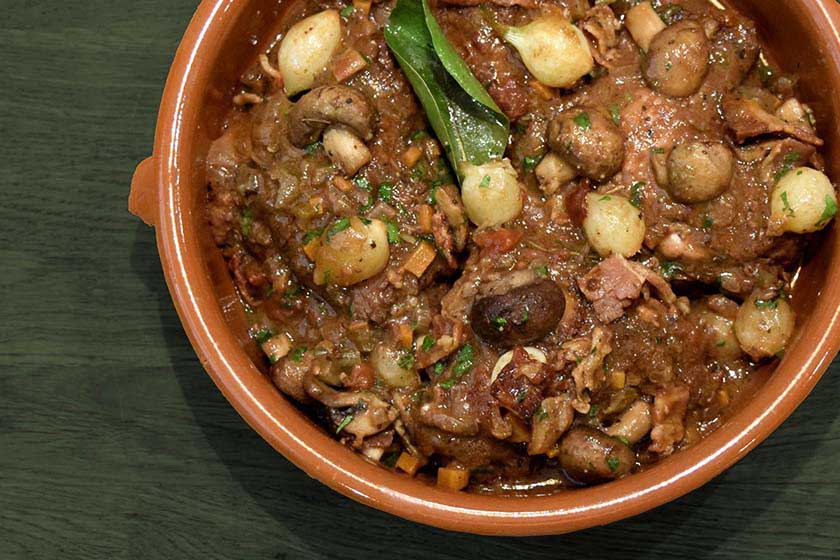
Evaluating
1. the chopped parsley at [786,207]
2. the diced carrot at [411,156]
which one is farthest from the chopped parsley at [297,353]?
the chopped parsley at [786,207]

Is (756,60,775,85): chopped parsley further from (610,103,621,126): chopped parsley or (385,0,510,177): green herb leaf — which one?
(385,0,510,177): green herb leaf

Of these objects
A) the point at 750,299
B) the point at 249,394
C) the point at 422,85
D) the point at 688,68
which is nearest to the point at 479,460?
the point at 249,394

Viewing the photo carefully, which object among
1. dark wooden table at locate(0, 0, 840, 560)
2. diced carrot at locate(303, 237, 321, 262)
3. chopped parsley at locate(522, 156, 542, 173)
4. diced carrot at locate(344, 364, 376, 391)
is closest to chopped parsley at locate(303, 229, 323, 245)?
diced carrot at locate(303, 237, 321, 262)

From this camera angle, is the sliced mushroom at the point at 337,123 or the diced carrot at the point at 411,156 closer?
the sliced mushroom at the point at 337,123

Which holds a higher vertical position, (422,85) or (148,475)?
(422,85)

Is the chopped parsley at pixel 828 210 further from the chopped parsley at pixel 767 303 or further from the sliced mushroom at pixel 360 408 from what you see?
the sliced mushroom at pixel 360 408

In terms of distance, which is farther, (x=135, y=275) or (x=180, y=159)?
(x=135, y=275)

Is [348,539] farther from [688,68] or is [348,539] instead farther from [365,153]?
[688,68]
